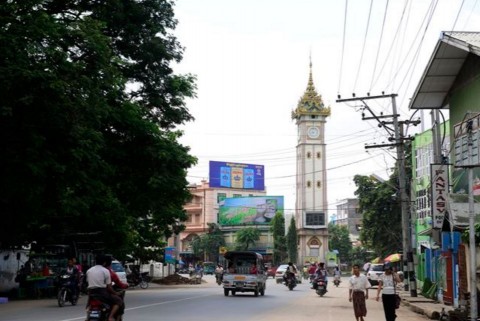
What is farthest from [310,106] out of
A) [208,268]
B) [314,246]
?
[208,268]

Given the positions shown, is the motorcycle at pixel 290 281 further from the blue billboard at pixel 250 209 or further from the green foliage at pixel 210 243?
the green foliage at pixel 210 243

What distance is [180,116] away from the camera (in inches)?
1236

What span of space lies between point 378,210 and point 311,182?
148 ft

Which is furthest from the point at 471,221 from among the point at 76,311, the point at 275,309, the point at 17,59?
the point at 17,59

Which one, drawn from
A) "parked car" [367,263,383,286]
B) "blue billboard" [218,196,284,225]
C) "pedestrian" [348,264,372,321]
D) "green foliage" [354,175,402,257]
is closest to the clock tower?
"blue billboard" [218,196,284,225]

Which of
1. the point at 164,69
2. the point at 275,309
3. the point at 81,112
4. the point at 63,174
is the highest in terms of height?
the point at 164,69

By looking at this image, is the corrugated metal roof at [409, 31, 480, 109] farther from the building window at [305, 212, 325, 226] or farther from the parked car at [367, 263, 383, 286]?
the building window at [305, 212, 325, 226]

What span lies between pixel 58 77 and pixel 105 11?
27.2 feet

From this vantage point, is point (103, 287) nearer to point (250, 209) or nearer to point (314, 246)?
point (250, 209)

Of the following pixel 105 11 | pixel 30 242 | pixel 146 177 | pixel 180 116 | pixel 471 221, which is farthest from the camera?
pixel 30 242

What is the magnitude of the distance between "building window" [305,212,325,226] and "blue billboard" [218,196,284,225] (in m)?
4.78

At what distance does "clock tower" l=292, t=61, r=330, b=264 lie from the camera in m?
102

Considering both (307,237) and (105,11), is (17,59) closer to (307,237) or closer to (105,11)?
(105,11)

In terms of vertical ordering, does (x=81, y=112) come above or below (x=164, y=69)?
below
